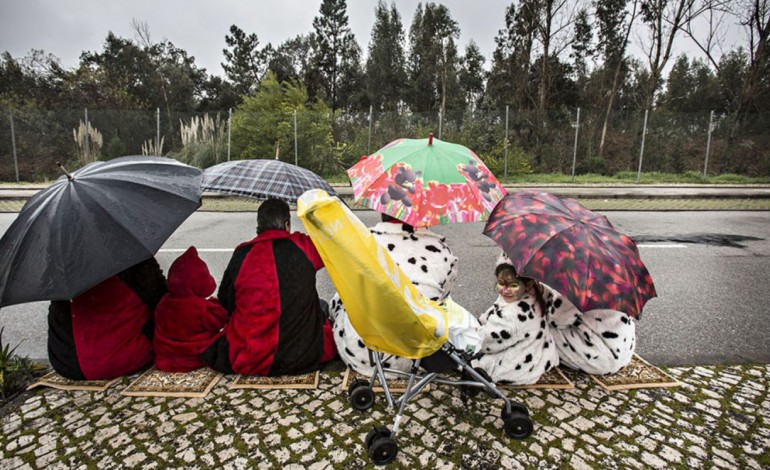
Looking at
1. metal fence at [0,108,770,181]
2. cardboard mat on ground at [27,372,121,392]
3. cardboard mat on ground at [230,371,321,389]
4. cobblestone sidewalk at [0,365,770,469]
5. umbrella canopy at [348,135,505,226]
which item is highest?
metal fence at [0,108,770,181]

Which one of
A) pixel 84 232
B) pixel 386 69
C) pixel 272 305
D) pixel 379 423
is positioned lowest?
pixel 379 423

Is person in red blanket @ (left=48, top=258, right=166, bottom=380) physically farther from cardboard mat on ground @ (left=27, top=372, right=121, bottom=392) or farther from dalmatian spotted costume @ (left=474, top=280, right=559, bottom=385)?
dalmatian spotted costume @ (left=474, top=280, right=559, bottom=385)

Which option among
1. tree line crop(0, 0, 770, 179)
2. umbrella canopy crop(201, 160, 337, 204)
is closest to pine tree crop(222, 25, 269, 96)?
tree line crop(0, 0, 770, 179)

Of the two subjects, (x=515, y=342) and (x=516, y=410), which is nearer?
(x=516, y=410)

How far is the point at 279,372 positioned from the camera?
295 cm

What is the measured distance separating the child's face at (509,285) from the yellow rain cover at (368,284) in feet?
2.87

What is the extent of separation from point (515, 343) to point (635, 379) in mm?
960

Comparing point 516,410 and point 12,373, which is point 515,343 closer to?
point 516,410

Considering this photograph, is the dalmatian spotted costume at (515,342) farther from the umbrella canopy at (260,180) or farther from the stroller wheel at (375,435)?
the umbrella canopy at (260,180)

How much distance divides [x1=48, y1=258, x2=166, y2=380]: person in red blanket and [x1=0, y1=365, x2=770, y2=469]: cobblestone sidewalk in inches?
6.4

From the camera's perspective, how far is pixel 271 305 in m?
2.81

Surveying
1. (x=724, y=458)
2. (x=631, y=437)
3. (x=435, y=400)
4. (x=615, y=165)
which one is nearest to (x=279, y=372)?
(x=435, y=400)

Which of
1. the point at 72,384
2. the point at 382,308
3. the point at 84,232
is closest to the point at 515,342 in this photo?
the point at 382,308

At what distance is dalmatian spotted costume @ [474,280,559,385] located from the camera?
2.76 m
